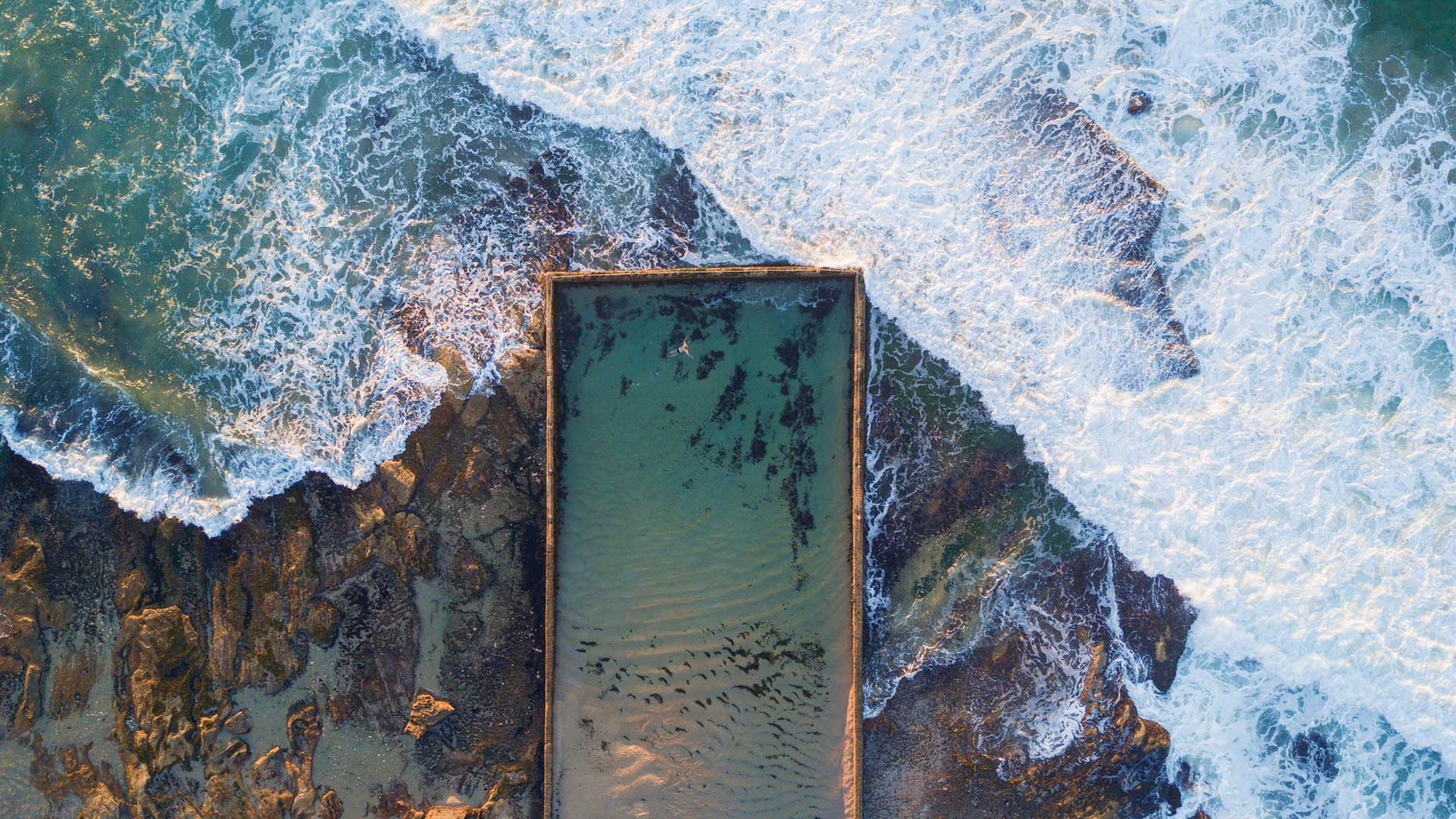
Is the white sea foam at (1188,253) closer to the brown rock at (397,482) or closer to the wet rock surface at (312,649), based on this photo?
the wet rock surface at (312,649)

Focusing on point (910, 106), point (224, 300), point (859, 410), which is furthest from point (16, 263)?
point (910, 106)

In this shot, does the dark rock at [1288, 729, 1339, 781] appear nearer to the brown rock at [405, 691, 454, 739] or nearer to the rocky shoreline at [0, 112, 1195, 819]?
the rocky shoreline at [0, 112, 1195, 819]

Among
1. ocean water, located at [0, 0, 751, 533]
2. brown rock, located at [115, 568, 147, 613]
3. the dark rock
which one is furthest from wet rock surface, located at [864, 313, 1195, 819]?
brown rock, located at [115, 568, 147, 613]

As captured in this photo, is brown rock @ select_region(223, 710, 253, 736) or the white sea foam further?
the white sea foam

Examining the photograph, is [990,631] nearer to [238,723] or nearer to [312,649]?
[312,649]

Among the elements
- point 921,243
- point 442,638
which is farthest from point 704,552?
point 921,243

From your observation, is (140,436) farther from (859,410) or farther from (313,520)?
(859,410)
